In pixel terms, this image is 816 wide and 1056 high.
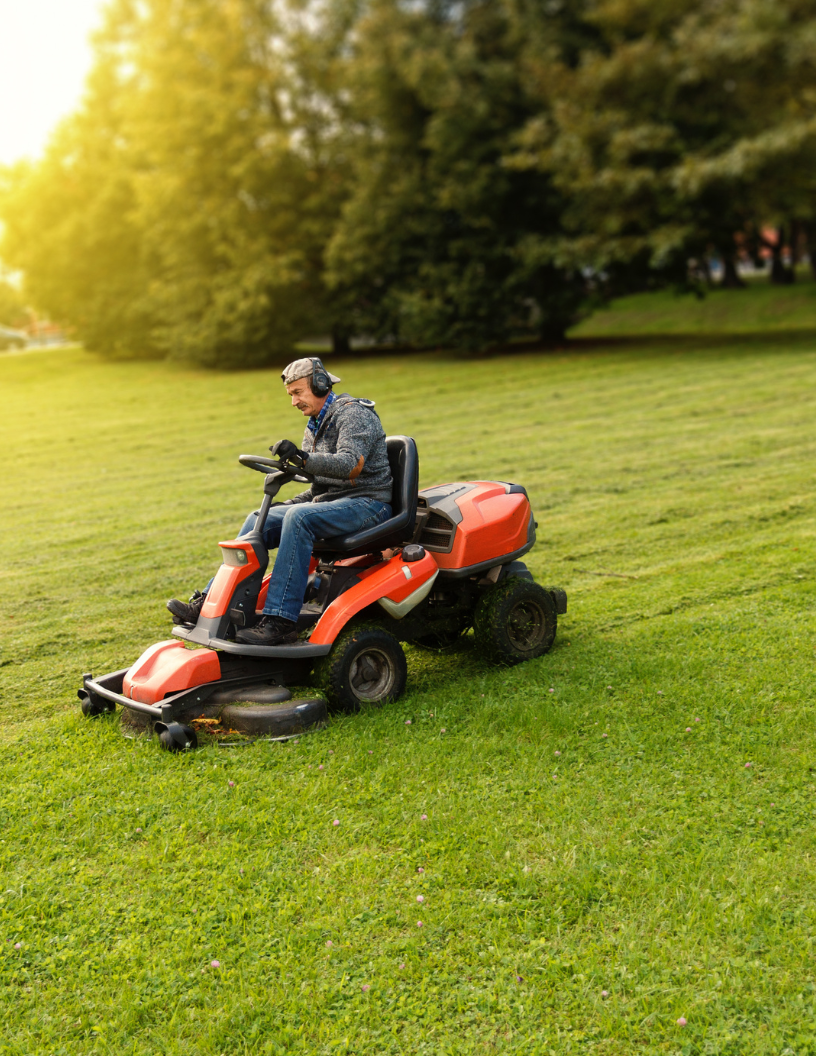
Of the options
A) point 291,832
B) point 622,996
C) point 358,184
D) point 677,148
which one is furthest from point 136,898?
point 358,184

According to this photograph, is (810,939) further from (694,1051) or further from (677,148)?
(677,148)

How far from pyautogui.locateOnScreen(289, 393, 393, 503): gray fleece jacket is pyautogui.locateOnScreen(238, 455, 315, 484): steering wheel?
0.08 meters

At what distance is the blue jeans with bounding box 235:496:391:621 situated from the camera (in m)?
4.82

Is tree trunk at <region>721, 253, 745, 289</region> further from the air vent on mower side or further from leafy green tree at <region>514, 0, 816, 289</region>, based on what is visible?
the air vent on mower side

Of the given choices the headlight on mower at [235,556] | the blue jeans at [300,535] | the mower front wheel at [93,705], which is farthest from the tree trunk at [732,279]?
the mower front wheel at [93,705]

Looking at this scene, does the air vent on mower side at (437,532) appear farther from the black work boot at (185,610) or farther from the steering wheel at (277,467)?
the black work boot at (185,610)

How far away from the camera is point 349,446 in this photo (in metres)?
5.03

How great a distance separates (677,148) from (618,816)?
18.1m

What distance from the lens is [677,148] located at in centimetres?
1956

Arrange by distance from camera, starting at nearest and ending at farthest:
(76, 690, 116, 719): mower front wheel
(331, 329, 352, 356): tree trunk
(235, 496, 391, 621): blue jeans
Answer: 1. (235, 496, 391, 621): blue jeans
2. (76, 690, 116, 719): mower front wheel
3. (331, 329, 352, 356): tree trunk

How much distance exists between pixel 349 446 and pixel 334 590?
28.1 inches

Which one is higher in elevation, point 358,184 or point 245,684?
point 358,184

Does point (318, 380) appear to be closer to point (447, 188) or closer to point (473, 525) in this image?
point (473, 525)

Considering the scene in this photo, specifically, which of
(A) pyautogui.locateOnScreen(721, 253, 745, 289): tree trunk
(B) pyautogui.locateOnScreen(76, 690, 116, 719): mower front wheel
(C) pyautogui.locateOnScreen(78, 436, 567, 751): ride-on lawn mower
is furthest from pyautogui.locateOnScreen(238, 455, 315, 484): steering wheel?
(A) pyautogui.locateOnScreen(721, 253, 745, 289): tree trunk
